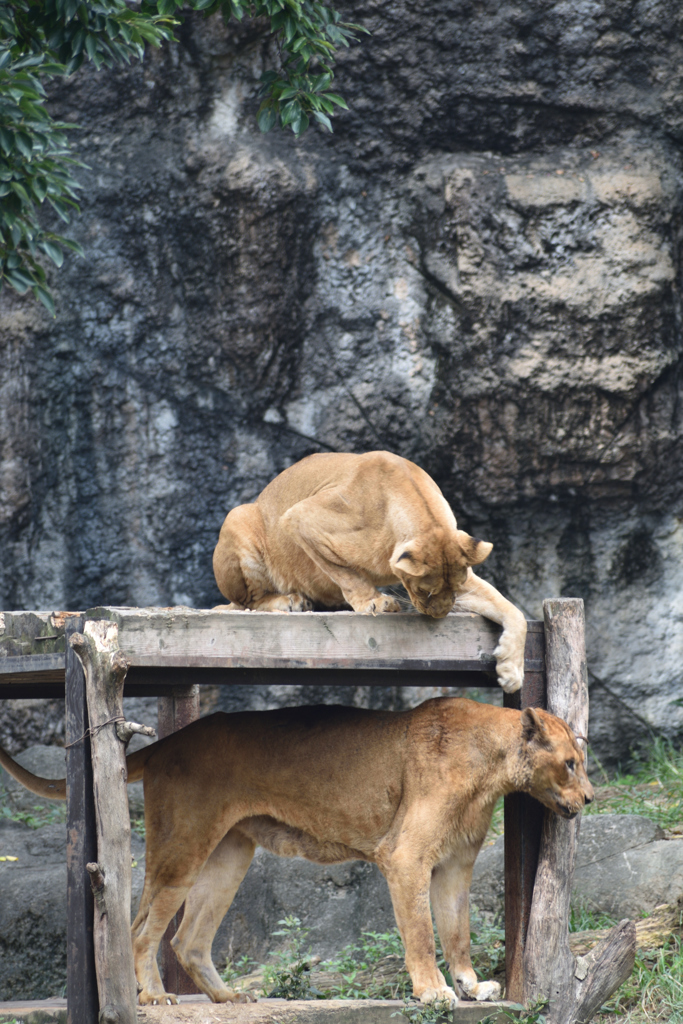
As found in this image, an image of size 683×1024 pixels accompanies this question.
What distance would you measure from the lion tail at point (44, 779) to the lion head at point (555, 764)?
2.00 metres

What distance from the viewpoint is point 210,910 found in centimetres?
546

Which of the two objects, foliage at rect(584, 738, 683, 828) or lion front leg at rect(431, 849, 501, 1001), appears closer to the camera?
lion front leg at rect(431, 849, 501, 1001)

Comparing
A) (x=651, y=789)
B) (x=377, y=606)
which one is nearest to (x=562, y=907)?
(x=377, y=606)

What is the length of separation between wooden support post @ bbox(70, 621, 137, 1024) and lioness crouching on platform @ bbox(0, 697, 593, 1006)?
88 cm

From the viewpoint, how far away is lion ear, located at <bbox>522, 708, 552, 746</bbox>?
15.3 feet

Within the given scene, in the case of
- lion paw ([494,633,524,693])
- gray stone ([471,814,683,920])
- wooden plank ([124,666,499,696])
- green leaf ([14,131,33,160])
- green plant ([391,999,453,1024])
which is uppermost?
green leaf ([14,131,33,160])

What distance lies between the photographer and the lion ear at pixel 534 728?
4.65m

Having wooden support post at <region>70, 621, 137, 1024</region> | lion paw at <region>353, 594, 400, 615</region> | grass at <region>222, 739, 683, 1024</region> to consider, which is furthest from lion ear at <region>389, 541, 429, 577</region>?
grass at <region>222, 739, 683, 1024</region>

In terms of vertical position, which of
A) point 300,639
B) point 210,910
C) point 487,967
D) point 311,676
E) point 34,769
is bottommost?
point 487,967

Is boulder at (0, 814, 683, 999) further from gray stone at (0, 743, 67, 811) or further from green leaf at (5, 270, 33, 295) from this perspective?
green leaf at (5, 270, 33, 295)

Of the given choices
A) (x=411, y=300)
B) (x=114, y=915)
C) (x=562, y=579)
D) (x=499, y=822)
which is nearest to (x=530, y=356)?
(x=411, y=300)

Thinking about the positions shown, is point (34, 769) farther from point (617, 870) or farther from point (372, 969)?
point (617, 870)

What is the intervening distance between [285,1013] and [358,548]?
2.12 metres

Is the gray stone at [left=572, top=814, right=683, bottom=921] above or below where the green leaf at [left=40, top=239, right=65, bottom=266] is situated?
below
